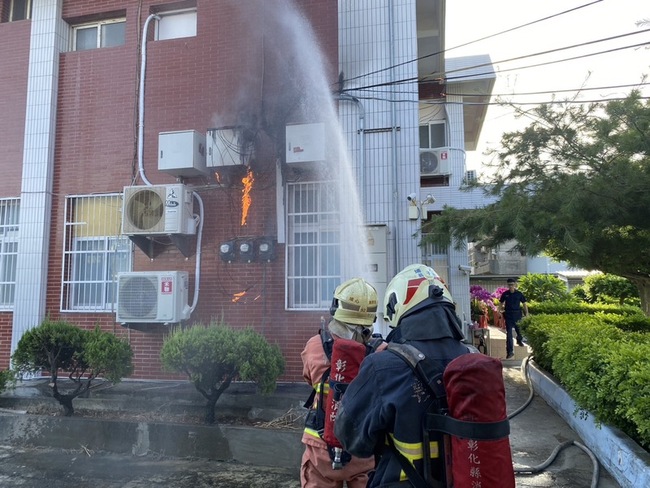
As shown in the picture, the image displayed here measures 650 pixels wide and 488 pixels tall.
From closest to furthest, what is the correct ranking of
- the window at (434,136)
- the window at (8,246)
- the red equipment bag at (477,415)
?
the red equipment bag at (477,415)
the window at (8,246)
the window at (434,136)

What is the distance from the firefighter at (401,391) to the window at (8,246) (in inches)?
327

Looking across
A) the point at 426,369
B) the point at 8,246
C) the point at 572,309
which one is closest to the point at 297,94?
the point at 8,246

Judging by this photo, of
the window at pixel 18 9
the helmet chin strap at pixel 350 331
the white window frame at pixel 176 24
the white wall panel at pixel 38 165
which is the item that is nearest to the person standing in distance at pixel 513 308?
the helmet chin strap at pixel 350 331

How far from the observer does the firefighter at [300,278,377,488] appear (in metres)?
2.80

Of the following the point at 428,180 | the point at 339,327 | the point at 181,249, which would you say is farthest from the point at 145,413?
the point at 428,180

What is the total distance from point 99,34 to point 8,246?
416cm

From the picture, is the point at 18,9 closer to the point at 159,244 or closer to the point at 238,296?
the point at 159,244

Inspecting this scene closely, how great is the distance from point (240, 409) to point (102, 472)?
1687mm

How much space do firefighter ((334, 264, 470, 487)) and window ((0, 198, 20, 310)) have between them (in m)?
8.29

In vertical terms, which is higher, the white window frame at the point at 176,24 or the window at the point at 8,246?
the white window frame at the point at 176,24

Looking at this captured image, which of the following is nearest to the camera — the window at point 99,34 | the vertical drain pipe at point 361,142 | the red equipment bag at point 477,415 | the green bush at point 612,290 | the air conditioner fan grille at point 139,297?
the red equipment bag at point 477,415

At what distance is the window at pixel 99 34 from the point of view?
830 cm

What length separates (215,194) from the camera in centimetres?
733

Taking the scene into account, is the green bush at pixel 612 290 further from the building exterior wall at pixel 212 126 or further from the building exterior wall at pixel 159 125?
the building exterior wall at pixel 159 125
